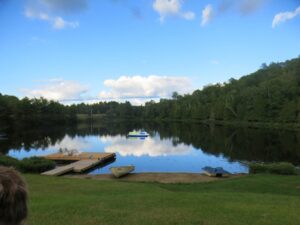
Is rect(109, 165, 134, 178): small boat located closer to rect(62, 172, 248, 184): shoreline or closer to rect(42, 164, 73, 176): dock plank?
rect(62, 172, 248, 184): shoreline

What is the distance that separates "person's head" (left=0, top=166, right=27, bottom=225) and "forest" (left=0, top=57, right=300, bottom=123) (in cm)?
8300

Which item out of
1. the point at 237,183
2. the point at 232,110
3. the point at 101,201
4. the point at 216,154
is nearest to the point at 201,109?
the point at 232,110

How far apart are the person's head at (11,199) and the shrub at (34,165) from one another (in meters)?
23.5

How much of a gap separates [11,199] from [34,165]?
80.2 ft

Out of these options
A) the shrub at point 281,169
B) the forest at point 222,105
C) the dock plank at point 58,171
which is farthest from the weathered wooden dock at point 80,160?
the forest at point 222,105

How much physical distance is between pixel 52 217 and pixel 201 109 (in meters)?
125

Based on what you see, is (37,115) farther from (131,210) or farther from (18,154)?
(131,210)

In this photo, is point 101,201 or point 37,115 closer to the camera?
point 101,201

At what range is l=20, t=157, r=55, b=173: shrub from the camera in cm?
2427

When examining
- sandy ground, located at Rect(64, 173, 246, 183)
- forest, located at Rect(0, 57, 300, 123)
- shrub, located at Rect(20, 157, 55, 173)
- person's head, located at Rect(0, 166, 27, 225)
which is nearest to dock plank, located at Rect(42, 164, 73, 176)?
shrub, located at Rect(20, 157, 55, 173)

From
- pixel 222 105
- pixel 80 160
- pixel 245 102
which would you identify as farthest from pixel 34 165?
pixel 222 105

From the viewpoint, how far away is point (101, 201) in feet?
28.8

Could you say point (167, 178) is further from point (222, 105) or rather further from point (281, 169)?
point (222, 105)

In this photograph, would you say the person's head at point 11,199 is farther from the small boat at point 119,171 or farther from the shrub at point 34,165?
the shrub at point 34,165
